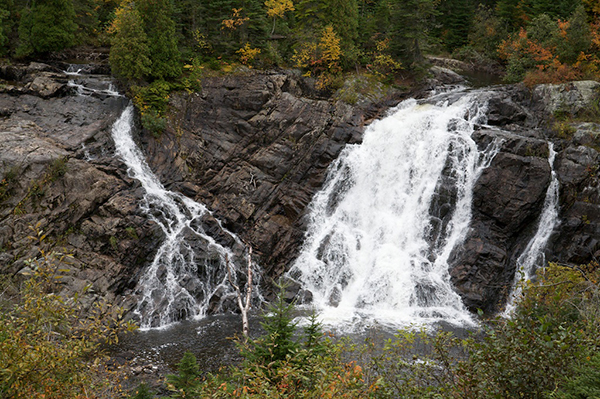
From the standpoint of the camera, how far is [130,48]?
28.2 metres

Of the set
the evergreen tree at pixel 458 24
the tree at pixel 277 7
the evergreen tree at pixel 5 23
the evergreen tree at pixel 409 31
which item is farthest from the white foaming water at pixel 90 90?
the evergreen tree at pixel 458 24

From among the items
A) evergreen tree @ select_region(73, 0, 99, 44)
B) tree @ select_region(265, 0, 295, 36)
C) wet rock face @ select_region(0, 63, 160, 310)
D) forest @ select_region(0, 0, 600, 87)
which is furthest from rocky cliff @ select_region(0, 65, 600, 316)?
tree @ select_region(265, 0, 295, 36)

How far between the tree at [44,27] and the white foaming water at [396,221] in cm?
2300

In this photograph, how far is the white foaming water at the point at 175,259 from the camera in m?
21.0

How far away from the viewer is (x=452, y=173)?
80.7ft

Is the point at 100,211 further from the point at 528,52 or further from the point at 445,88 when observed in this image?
the point at 528,52

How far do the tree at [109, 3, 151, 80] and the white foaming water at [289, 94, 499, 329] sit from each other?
14.9m

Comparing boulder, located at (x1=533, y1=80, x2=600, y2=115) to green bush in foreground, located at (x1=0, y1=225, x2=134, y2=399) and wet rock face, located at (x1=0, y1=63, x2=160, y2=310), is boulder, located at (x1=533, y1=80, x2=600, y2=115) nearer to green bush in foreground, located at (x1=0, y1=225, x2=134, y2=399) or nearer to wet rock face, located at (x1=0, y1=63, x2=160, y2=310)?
wet rock face, located at (x1=0, y1=63, x2=160, y2=310)

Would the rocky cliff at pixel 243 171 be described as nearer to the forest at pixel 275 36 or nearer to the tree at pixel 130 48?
the tree at pixel 130 48

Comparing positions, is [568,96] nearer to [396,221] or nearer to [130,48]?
[396,221]

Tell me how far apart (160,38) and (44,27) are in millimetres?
9004

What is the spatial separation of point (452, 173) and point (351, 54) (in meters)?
15.7

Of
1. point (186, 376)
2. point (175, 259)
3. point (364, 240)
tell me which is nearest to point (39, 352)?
point (186, 376)

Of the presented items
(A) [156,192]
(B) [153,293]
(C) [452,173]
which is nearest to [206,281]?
(B) [153,293]
